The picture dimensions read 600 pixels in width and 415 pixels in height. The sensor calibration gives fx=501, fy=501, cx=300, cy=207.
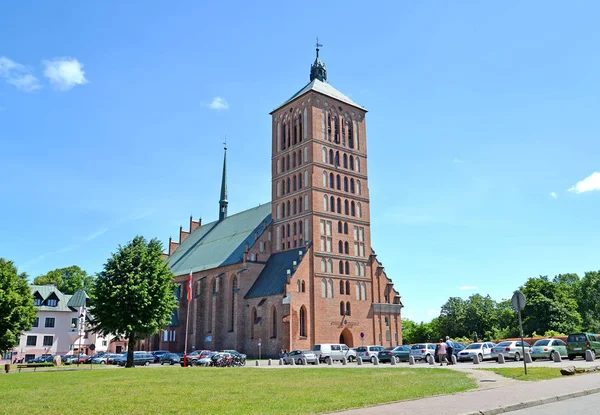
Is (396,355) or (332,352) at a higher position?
(332,352)

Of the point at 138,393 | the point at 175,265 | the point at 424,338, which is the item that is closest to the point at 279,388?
the point at 138,393

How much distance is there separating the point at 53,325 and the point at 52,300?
369cm

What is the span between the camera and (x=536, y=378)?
775 inches

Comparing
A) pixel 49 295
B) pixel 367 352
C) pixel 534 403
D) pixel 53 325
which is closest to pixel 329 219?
pixel 367 352

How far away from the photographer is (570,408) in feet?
42.7

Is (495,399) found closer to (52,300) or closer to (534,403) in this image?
(534,403)

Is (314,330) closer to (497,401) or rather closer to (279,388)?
(279,388)

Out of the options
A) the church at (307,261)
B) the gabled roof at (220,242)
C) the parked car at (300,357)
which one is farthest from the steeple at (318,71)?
the parked car at (300,357)

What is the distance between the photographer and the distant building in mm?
69188

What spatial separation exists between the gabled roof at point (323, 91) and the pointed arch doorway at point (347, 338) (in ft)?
Result: 93.4

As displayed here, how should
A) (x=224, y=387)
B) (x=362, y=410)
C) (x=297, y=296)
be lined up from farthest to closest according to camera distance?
(x=297, y=296) → (x=224, y=387) → (x=362, y=410)

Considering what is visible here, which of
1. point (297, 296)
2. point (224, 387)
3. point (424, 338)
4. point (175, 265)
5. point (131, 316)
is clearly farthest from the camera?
point (424, 338)

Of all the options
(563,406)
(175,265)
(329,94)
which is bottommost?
(563,406)

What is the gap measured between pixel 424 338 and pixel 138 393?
255 ft
